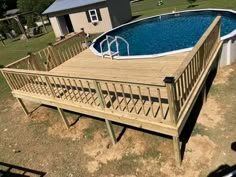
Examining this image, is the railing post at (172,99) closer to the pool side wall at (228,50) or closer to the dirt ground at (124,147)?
the dirt ground at (124,147)

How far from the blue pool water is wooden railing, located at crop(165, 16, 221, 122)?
15.7 feet

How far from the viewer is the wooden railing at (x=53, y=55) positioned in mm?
8406

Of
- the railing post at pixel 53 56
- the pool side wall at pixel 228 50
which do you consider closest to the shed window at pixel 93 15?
the railing post at pixel 53 56

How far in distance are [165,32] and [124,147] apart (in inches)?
379

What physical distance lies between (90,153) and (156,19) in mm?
12742

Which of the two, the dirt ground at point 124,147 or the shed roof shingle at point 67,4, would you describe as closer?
the dirt ground at point 124,147

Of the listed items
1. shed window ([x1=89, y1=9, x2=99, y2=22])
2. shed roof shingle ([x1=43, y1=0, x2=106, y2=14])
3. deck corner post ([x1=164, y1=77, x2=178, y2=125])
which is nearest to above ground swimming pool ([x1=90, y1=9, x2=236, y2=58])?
shed window ([x1=89, y1=9, x2=99, y2=22])

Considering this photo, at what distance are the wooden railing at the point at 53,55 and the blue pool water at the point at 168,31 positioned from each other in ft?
6.26

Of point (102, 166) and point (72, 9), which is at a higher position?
point (72, 9)

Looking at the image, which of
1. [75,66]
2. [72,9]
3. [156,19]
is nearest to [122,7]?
[72,9]

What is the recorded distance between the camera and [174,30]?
13.5 m

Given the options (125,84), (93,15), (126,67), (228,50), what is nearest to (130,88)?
(125,84)

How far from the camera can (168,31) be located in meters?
13.6

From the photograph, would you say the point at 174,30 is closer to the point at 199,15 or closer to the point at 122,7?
the point at 199,15
